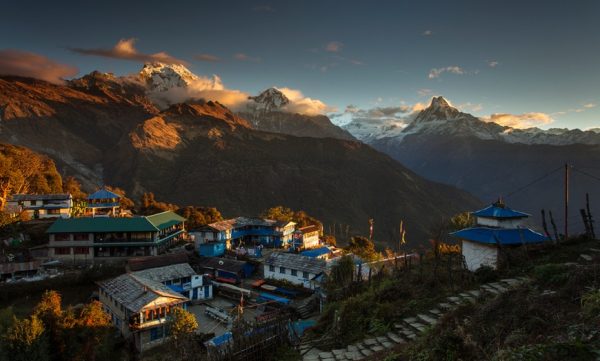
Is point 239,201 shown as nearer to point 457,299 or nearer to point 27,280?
point 27,280

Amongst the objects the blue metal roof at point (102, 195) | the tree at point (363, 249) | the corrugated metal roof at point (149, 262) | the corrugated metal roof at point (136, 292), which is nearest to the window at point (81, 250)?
the corrugated metal roof at point (149, 262)

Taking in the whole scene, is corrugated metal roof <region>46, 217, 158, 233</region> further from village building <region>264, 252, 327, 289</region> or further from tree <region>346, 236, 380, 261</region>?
tree <region>346, 236, 380, 261</region>

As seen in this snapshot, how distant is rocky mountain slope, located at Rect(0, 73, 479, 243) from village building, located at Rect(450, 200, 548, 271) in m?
78.8

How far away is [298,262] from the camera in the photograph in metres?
36.7

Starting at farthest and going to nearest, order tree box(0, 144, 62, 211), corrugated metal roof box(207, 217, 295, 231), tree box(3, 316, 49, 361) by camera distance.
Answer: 1. corrugated metal roof box(207, 217, 295, 231)
2. tree box(0, 144, 62, 211)
3. tree box(3, 316, 49, 361)

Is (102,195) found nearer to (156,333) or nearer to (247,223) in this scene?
(247,223)

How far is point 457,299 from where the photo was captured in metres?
12.3

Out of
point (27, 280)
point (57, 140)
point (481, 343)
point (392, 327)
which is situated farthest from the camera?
point (57, 140)

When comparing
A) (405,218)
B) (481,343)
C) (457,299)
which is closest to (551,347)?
(481,343)

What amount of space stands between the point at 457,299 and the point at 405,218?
108 metres

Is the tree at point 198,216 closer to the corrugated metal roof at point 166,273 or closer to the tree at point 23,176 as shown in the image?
the corrugated metal roof at point 166,273

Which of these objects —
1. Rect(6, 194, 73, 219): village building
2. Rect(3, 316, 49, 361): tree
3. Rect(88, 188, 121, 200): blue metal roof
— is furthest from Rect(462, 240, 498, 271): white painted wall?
Rect(6, 194, 73, 219): village building

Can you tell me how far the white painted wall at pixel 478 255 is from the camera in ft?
54.2

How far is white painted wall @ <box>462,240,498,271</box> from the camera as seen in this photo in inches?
650
